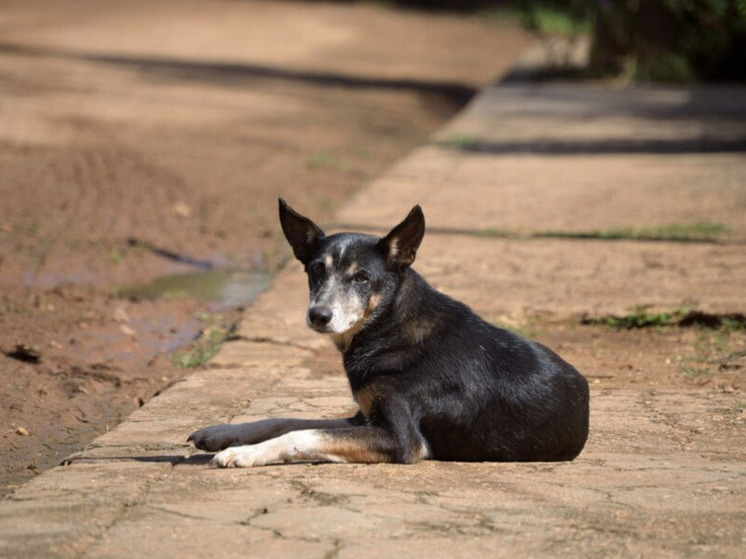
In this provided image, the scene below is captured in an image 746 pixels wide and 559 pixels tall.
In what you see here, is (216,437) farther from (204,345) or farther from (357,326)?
(204,345)

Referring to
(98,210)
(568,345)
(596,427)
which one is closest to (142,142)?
(98,210)

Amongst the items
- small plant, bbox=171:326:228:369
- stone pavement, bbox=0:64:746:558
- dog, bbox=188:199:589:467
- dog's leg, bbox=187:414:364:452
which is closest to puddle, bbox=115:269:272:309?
stone pavement, bbox=0:64:746:558

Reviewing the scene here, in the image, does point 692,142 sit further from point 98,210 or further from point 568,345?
point 568,345

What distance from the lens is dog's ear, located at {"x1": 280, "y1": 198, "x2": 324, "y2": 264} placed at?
5301mm

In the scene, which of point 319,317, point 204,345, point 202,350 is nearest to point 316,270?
point 319,317

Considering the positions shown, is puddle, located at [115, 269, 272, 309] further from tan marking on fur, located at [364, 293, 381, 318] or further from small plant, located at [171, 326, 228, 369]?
tan marking on fur, located at [364, 293, 381, 318]

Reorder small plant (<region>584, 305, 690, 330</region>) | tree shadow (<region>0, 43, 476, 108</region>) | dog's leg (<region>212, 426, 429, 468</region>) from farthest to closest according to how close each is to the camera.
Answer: tree shadow (<region>0, 43, 476, 108</region>) < small plant (<region>584, 305, 690, 330</region>) < dog's leg (<region>212, 426, 429, 468</region>)

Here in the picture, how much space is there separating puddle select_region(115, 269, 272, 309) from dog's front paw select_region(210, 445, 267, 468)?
3.50 meters

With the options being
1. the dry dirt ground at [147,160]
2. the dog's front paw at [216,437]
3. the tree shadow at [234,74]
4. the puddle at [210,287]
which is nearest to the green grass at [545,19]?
the dry dirt ground at [147,160]

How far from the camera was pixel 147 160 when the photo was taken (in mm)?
12281

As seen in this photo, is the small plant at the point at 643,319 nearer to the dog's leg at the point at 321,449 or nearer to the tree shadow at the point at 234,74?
the dog's leg at the point at 321,449

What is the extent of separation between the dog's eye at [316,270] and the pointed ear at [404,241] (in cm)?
24

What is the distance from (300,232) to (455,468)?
1.10 metres

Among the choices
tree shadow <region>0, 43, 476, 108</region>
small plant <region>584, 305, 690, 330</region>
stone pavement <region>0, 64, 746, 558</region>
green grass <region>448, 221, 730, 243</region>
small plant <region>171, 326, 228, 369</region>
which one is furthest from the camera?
tree shadow <region>0, 43, 476, 108</region>
